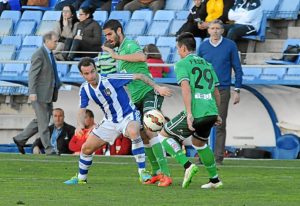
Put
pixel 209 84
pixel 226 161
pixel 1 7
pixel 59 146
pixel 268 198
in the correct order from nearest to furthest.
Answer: pixel 268 198 → pixel 209 84 → pixel 226 161 → pixel 59 146 → pixel 1 7

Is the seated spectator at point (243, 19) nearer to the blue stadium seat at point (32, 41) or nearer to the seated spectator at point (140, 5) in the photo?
the seated spectator at point (140, 5)

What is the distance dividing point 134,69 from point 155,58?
7.19 meters

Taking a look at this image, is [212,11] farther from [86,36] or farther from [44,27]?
[44,27]

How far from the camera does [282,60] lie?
22281mm

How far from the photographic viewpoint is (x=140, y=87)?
15.0m

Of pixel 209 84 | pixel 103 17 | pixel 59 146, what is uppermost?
pixel 209 84

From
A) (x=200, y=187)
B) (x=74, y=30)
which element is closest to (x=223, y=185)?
(x=200, y=187)

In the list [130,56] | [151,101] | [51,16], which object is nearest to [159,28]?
[51,16]

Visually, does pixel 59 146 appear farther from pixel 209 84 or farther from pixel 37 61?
pixel 209 84

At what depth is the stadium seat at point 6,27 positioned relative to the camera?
27.2m

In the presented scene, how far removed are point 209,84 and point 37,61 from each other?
7.26 metres

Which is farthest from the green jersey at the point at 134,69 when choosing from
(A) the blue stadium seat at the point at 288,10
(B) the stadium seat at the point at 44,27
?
(B) the stadium seat at the point at 44,27

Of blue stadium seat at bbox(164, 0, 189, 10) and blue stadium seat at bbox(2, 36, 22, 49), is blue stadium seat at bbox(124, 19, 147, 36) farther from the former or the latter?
blue stadium seat at bbox(2, 36, 22, 49)

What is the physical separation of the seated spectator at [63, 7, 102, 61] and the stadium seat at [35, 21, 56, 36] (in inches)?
81.6
